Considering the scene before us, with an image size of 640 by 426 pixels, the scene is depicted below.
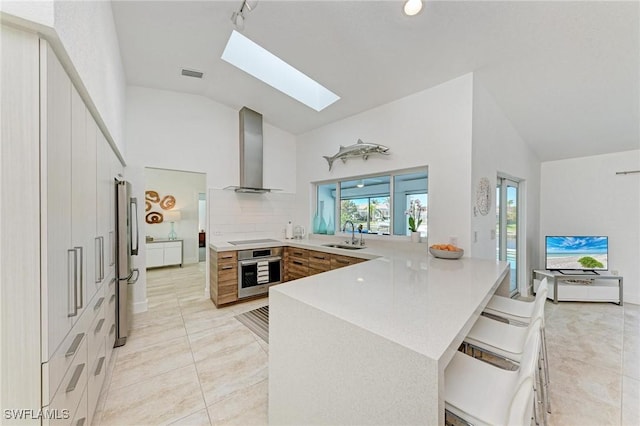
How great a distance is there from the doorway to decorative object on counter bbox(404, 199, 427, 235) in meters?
1.19

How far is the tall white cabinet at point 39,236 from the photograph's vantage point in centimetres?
80

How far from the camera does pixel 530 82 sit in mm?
2609

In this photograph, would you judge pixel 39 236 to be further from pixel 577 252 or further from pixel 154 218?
pixel 154 218

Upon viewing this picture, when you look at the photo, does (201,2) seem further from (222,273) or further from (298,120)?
(222,273)

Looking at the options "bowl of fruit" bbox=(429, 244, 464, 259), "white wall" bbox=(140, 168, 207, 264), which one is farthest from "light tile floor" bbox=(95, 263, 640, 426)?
"white wall" bbox=(140, 168, 207, 264)

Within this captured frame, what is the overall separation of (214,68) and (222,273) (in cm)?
274

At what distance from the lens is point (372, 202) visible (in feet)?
12.8

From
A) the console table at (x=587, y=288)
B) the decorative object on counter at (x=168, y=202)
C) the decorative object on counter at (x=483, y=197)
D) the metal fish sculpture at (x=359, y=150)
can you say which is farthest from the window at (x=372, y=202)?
the decorative object on counter at (x=168, y=202)

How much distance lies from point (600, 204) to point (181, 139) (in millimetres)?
6847

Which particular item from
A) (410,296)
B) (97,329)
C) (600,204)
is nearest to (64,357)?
(97,329)

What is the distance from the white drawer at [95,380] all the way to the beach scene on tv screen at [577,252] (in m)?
5.71

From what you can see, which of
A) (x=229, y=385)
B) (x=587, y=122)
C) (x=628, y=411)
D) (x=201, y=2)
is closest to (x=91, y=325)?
(x=229, y=385)

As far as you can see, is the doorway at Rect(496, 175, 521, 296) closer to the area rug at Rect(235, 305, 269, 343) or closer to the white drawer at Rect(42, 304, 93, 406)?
the area rug at Rect(235, 305, 269, 343)

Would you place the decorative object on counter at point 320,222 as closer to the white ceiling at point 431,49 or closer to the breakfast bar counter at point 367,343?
the white ceiling at point 431,49
